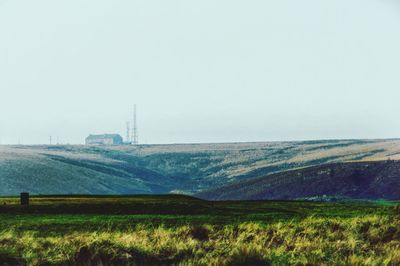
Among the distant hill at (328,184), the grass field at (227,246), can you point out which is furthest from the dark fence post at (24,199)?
the distant hill at (328,184)

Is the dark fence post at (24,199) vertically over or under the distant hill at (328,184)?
over

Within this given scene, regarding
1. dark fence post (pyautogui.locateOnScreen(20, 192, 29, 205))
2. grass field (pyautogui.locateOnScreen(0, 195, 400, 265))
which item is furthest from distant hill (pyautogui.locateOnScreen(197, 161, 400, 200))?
grass field (pyautogui.locateOnScreen(0, 195, 400, 265))

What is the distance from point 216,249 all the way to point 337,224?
10.7 meters

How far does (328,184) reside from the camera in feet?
487

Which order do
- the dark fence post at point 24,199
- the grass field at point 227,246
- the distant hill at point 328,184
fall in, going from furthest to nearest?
the distant hill at point 328,184 → the dark fence post at point 24,199 → the grass field at point 227,246

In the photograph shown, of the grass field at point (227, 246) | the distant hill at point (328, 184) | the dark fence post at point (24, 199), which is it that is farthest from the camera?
the distant hill at point (328, 184)

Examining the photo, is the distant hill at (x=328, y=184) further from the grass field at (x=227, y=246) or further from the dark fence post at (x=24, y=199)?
the grass field at (x=227, y=246)

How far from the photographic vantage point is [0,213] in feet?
170

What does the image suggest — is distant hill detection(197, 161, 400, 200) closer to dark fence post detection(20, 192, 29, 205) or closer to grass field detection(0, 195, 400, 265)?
dark fence post detection(20, 192, 29, 205)

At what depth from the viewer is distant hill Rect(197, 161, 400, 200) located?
13662 centimetres

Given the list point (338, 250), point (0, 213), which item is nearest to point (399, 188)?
point (0, 213)

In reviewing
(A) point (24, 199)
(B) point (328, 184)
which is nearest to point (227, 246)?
(A) point (24, 199)

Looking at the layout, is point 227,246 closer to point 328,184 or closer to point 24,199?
point 24,199

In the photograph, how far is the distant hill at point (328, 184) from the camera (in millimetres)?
136625
